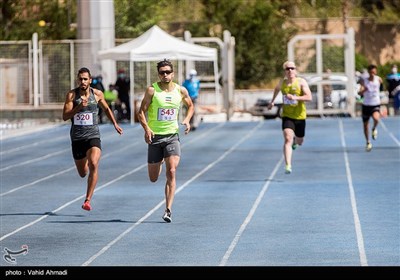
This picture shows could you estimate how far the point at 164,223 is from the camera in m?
17.2

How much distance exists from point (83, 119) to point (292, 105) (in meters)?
6.36

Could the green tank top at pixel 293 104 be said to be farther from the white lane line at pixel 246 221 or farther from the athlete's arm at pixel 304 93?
the white lane line at pixel 246 221

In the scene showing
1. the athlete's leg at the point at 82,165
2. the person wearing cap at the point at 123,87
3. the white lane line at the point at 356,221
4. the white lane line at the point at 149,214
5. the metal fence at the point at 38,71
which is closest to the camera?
the white lane line at the point at 356,221

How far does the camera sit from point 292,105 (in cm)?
2350

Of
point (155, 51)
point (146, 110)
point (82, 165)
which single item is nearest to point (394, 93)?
point (155, 51)

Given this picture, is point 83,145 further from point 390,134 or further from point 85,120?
point 390,134

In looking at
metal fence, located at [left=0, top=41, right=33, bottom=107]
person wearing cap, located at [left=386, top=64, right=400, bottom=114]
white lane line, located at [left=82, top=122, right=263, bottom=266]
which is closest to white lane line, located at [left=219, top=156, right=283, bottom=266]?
white lane line, located at [left=82, top=122, right=263, bottom=266]

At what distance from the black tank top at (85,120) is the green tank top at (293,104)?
5.90 m

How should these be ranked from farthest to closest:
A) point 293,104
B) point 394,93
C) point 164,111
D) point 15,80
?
point 394,93, point 15,80, point 293,104, point 164,111

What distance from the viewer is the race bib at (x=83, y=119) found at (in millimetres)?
17859

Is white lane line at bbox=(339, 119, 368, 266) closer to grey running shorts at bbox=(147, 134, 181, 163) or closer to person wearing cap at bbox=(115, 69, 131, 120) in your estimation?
grey running shorts at bbox=(147, 134, 181, 163)

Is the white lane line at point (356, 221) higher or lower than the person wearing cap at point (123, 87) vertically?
lower

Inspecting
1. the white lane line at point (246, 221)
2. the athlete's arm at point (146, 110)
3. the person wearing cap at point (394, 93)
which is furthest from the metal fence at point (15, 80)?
the athlete's arm at point (146, 110)

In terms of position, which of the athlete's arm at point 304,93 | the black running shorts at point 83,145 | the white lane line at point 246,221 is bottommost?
the white lane line at point 246,221
